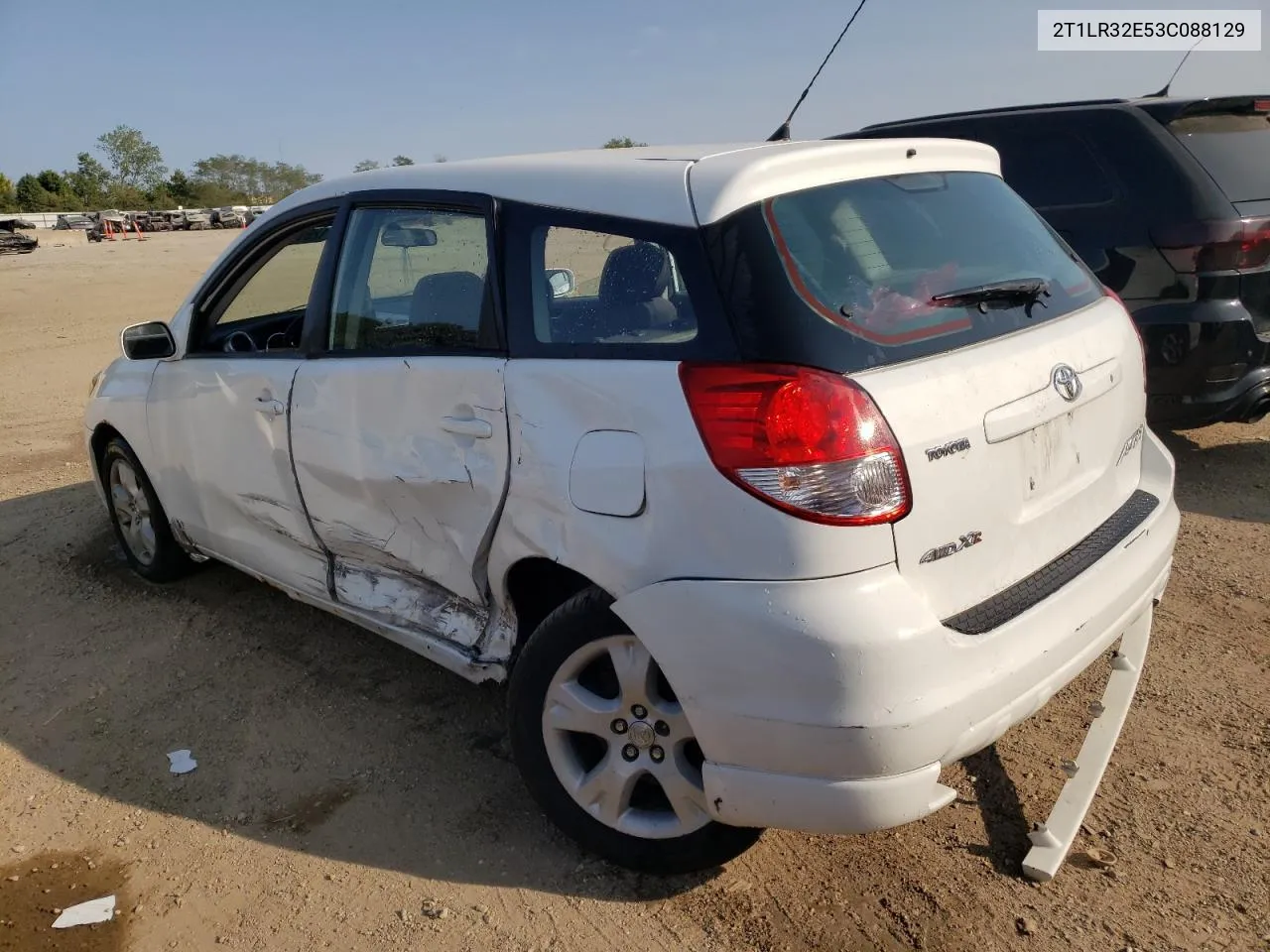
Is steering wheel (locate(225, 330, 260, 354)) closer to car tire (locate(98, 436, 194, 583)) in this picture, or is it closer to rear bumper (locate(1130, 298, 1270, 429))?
car tire (locate(98, 436, 194, 583))

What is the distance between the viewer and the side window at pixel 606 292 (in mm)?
2289

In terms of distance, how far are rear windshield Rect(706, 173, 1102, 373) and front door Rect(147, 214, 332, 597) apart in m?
1.80

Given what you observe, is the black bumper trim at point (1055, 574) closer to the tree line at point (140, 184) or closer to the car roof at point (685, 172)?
the car roof at point (685, 172)

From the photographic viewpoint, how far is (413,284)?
307 cm

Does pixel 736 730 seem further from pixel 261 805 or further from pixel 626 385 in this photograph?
pixel 261 805

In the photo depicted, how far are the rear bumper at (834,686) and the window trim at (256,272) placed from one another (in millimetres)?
1741

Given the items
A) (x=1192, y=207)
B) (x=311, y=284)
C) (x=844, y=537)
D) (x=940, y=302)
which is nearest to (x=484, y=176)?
(x=311, y=284)

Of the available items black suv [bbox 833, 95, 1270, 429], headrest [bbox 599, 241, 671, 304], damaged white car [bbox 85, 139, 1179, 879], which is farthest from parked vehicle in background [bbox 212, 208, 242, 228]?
headrest [bbox 599, 241, 671, 304]

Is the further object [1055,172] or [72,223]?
[72,223]

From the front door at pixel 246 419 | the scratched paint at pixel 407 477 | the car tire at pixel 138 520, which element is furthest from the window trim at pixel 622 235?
the car tire at pixel 138 520

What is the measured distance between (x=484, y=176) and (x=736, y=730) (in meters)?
1.70

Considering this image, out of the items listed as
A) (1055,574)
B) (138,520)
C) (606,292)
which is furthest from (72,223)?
(1055,574)

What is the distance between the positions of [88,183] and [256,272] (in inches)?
3926

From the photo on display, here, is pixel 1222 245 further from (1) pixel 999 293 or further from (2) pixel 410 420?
(2) pixel 410 420
